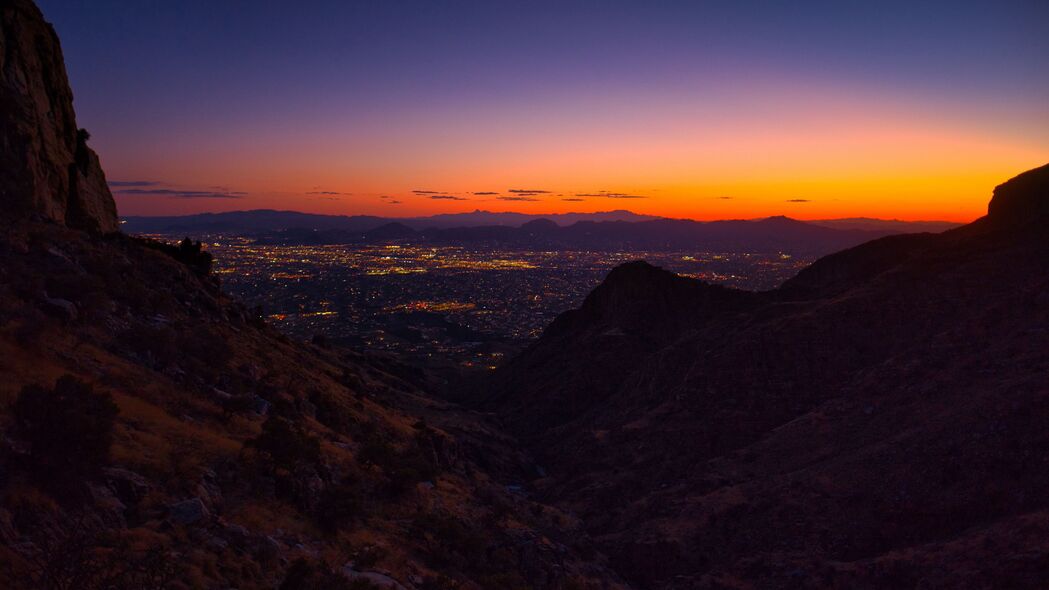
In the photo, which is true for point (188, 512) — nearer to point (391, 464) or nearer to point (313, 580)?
point (313, 580)

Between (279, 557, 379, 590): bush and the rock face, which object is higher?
the rock face

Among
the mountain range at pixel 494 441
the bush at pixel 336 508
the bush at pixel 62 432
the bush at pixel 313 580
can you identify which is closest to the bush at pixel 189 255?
the mountain range at pixel 494 441

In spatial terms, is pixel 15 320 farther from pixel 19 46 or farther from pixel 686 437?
pixel 686 437

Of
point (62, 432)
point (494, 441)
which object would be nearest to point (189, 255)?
point (494, 441)

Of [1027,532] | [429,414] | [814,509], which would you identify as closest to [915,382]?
[814,509]

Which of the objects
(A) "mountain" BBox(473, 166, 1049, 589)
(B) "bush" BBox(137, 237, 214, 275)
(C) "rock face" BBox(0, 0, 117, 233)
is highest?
(C) "rock face" BBox(0, 0, 117, 233)

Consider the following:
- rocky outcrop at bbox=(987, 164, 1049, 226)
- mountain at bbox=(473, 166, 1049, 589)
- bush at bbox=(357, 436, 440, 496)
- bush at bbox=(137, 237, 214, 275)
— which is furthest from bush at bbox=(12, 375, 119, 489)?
rocky outcrop at bbox=(987, 164, 1049, 226)

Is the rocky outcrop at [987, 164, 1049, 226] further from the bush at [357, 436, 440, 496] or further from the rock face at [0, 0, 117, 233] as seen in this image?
the rock face at [0, 0, 117, 233]
